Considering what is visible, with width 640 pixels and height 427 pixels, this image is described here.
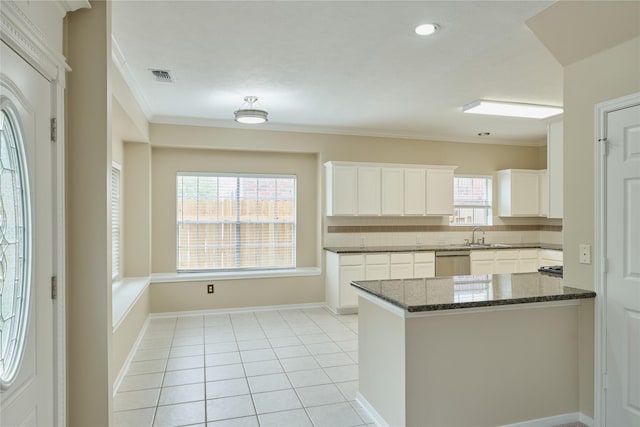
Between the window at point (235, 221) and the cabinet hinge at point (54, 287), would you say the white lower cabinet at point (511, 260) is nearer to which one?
the window at point (235, 221)

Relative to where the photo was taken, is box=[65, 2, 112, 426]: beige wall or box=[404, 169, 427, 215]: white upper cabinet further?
box=[404, 169, 427, 215]: white upper cabinet

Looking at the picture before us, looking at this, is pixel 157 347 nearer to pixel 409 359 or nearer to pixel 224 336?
pixel 224 336

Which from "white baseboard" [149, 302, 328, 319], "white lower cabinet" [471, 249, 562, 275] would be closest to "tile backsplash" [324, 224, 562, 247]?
"white lower cabinet" [471, 249, 562, 275]

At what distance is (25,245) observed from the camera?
1.66 meters

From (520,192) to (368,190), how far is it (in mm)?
2807

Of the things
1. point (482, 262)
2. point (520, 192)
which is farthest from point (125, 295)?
point (520, 192)

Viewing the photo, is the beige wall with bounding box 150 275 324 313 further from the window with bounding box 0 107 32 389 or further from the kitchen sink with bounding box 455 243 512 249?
the window with bounding box 0 107 32 389

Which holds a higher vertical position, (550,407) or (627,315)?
(627,315)

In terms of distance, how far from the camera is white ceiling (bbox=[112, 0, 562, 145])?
2549 millimetres

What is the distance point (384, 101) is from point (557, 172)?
6.55 feet

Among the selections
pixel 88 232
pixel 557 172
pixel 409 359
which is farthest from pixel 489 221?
pixel 88 232

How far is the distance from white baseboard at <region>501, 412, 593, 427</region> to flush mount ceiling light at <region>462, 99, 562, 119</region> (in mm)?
3221

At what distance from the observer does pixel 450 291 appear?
264 cm

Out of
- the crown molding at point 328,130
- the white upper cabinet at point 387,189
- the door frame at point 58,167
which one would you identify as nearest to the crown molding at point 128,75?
the crown molding at point 328,130
